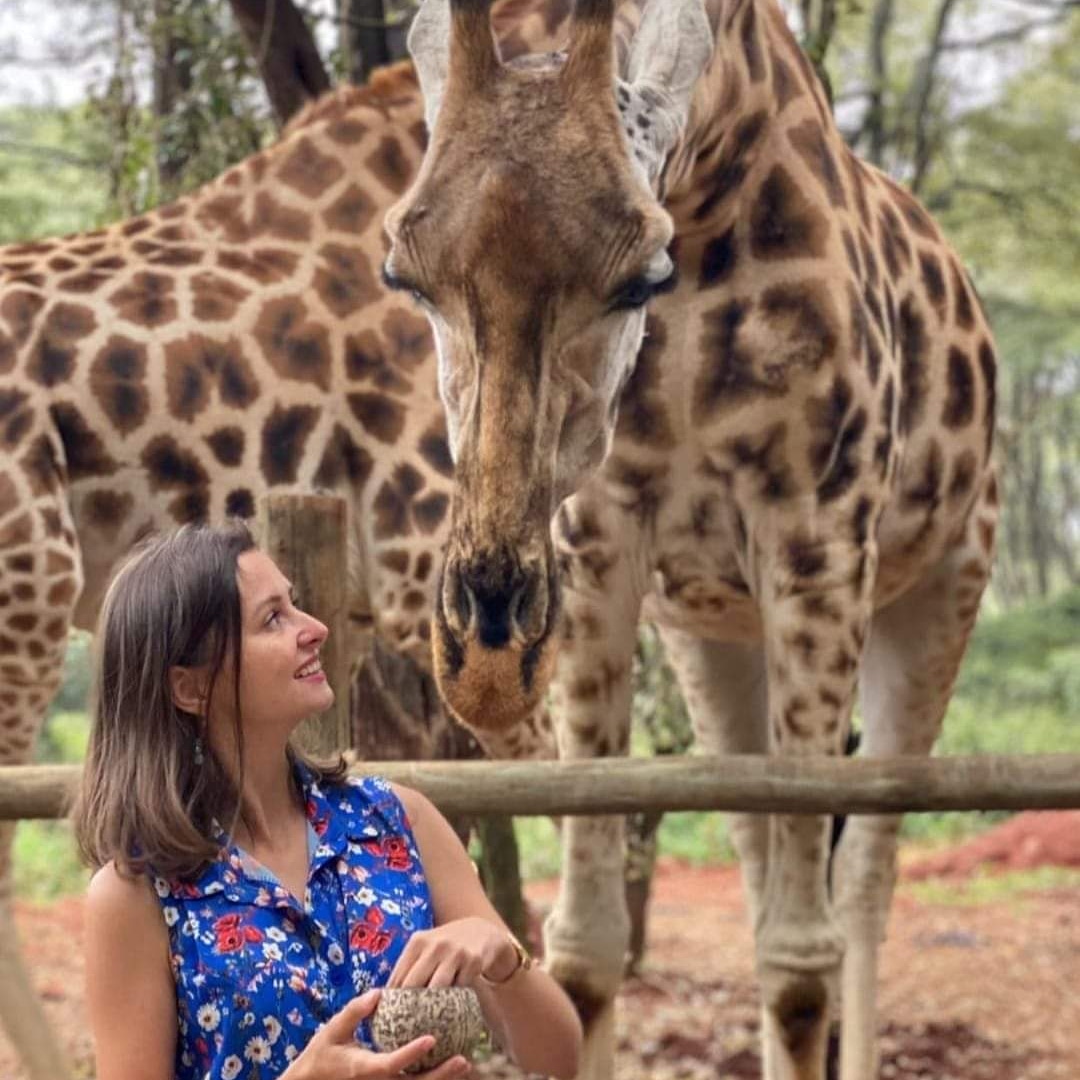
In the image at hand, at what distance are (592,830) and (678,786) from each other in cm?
74

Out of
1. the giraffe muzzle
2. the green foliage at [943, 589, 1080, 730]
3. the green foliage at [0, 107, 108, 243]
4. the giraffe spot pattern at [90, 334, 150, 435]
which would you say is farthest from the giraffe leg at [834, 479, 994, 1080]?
the green foliage at [943, 589, 1080, 730]

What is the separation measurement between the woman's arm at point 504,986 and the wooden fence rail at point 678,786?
849mm

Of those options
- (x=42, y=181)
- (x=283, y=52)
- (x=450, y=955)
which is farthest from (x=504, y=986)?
(x=42, y=181)

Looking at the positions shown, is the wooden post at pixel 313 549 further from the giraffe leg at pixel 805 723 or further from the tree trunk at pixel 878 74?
the tree trunk at pixel 878 74

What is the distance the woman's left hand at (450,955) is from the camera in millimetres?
2107

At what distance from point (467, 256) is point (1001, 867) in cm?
758

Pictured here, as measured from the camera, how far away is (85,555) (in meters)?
4.44

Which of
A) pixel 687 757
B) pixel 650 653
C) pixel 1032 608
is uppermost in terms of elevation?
pixel 687 757

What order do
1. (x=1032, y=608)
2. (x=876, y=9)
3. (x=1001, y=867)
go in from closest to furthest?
(x=1001, y=867) < (x=876, y=9) < (x=1032, y=608)

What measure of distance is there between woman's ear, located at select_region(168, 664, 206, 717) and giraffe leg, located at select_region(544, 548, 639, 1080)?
1.73m

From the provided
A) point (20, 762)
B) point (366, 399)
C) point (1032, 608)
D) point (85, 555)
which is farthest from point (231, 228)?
point (1032, 608)

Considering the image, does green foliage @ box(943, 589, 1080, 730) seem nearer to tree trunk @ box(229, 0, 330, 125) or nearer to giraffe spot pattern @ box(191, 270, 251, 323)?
tree trunk @ box(229, 0, 330, 125)

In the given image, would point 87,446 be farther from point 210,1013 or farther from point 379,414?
point 210,1013

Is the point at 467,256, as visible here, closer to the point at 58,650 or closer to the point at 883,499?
the point at 883,499
